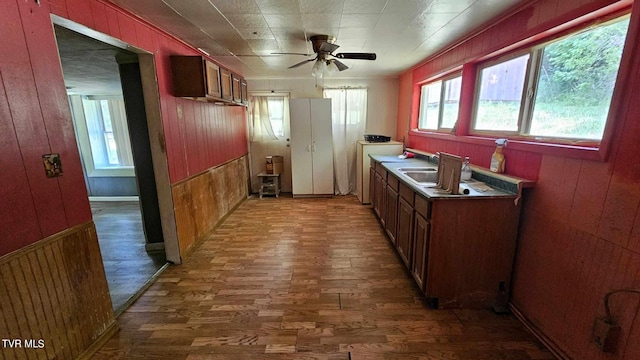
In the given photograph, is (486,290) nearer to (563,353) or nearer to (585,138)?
(563,353)

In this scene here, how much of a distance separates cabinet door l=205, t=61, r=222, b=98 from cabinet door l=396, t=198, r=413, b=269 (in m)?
2.28

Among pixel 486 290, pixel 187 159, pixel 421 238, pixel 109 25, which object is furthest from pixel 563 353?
pixel 109 25

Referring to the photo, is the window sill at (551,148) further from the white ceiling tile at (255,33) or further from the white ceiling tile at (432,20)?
the white ceiling tile at (255,33)

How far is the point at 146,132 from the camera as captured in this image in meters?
2.57

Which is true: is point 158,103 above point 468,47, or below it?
below

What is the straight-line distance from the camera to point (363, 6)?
5.98ft

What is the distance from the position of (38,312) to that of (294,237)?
6.97ft

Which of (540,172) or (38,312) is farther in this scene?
(540,172)

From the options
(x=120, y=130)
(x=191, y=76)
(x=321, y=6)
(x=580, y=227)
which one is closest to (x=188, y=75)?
(x=191, y=76)

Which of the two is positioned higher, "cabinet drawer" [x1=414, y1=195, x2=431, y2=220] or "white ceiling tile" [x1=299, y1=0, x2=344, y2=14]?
"white ceiling tile" [x1=299, y1=0, x2=344, y2=14]

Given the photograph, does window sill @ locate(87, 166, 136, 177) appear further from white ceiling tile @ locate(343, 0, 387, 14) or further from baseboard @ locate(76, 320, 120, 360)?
white ceiling tile @ locate(343, 0, 387, 14)

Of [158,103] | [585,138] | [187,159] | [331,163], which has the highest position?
[158,103]

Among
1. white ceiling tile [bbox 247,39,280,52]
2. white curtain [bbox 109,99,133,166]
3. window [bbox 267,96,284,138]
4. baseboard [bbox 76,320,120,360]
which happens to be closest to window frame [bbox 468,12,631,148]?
white ceiling tile [bbox 247,39,280,52]

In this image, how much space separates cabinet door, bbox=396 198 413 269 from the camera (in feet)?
7.16
